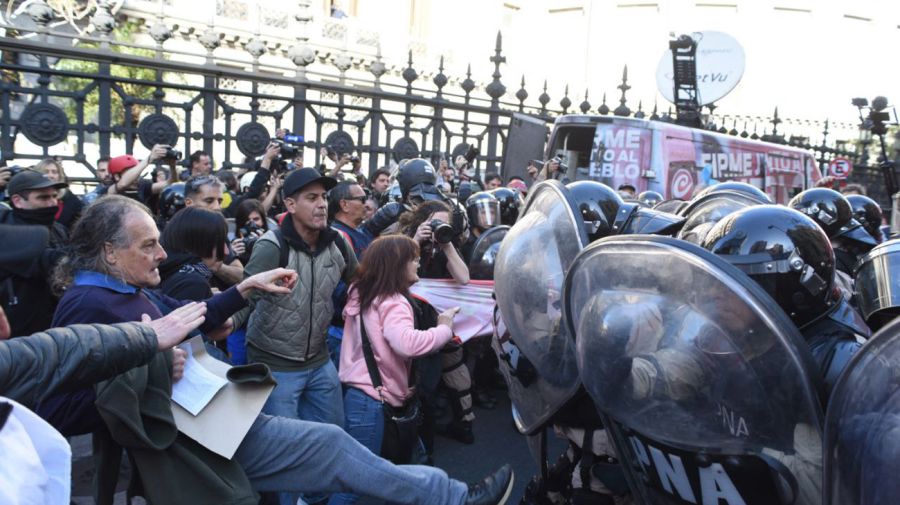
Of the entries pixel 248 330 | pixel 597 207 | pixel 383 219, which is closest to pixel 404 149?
pixel 383 219

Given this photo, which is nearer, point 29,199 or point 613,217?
point 613,217

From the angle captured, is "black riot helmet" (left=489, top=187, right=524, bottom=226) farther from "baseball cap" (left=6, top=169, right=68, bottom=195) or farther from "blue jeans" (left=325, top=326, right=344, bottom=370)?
"baseball cap" (left=6, top=169, right=68, bottom=195)

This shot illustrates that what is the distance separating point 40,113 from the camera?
6.88 metres

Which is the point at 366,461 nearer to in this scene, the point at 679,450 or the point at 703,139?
the point at 679,450

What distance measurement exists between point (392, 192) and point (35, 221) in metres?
3.10

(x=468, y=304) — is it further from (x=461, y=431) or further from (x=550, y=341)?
(x=550, y=341)

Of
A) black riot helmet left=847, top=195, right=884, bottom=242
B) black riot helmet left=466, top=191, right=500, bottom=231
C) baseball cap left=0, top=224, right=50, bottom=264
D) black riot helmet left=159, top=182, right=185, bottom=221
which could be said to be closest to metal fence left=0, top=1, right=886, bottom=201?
black riot helmet left=159, top=182, right=185, bottom=221

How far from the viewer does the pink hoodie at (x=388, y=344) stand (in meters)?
3.51

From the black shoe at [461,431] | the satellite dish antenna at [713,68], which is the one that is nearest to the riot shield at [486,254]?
the black shoe at [461,431]

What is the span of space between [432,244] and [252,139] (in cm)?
458

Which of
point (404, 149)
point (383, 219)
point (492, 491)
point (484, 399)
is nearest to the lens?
point (492, 491)

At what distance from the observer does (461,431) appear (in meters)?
4.89

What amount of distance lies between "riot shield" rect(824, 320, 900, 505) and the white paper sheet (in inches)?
75.9

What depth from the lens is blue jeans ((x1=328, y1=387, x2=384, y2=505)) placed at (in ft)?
11.5
